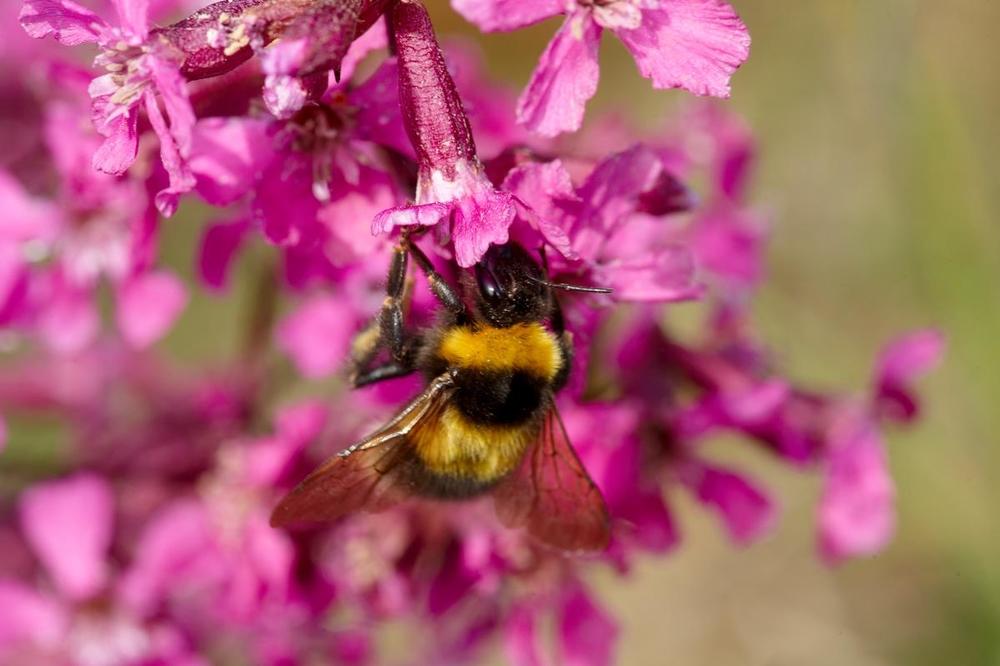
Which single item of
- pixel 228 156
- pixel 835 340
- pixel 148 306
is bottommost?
pixel 835 340

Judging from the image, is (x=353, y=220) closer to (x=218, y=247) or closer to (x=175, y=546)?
(x=218, y=247)

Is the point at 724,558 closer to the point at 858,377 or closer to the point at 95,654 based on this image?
the point at 858,377

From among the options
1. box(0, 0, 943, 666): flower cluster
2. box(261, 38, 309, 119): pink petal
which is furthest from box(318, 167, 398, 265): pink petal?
box(261, 38, 309, 119): pink petal

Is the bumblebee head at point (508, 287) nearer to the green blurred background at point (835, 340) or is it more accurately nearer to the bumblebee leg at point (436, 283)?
the bumblebee leg at point (436, 283)

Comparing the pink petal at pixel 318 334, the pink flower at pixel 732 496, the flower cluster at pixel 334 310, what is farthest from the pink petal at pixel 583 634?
the pink petal at pixel 318 334

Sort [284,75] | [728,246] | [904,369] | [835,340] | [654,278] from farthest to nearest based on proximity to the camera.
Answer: [835,340] < [728,246] < [904,369] < [654,278] < [284,75]

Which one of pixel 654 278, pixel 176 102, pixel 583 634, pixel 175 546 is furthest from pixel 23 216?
pixel 583 634

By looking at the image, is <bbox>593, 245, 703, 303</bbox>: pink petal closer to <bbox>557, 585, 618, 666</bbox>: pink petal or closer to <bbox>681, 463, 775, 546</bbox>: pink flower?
<bbox>681, 463, 775, 546</bbox>: pink flower

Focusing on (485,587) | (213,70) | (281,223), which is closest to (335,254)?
(281,223)
